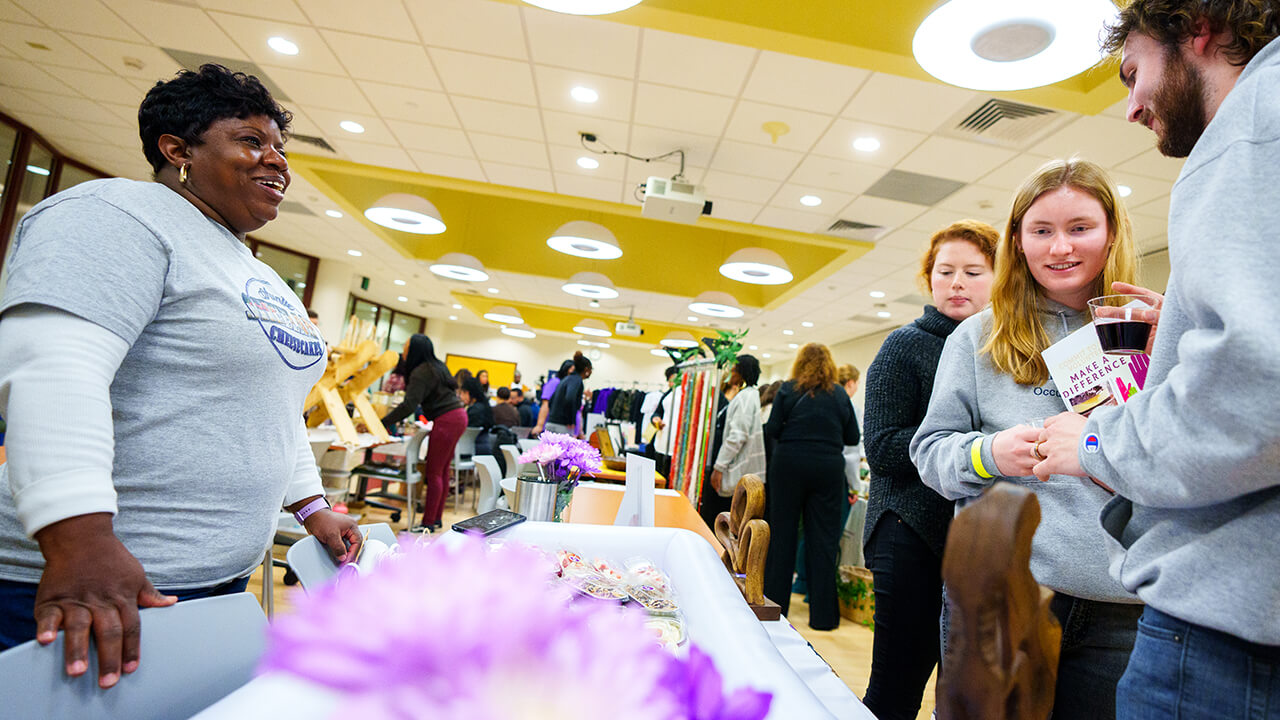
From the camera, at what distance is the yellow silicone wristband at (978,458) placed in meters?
0.99

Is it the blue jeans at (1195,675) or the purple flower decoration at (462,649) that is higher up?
the purple flower decoration at (462,649)

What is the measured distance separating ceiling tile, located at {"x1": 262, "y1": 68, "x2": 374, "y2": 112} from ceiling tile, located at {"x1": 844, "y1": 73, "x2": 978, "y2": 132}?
12.3 ft

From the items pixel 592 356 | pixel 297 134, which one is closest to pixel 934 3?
pixel 297 134

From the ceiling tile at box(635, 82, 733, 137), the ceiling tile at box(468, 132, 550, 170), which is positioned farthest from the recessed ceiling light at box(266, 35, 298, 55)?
the ceiling tile at box(635, 82, 733, 137)

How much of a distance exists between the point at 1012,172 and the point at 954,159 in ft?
1.76

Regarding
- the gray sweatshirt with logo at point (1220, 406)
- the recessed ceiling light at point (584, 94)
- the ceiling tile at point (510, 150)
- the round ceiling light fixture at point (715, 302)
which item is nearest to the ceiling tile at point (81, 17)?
the ceiling tile at point (510, 150)

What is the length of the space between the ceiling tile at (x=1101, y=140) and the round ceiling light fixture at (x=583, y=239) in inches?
146

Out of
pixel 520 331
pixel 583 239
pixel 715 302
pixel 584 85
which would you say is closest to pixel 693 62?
pixel 584 85

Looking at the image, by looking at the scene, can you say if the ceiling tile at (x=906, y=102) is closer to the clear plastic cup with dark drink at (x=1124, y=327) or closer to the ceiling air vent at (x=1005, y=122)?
the ceiling air vent at (x=1005, y=122)

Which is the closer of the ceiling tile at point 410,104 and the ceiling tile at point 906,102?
the ceiling tile at point 906,102

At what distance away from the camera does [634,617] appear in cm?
28

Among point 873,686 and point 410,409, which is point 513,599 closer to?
point 873,686

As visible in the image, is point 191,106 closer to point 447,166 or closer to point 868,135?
point 868,135

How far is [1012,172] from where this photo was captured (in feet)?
16.5
